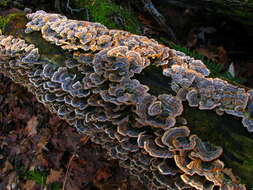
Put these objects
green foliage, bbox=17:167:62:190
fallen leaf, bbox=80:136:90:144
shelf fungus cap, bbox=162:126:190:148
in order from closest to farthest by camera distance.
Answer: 1. shelf fungus cap, bbox=162:126:190:148
2. green foliage, bbox=17:167:62:190
3. fallen leaf, bbox=80:136:90:144

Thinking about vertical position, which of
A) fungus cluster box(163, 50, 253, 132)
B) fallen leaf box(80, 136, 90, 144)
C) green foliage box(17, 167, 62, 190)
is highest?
fungus cluster box(163, 50, 253, 132)

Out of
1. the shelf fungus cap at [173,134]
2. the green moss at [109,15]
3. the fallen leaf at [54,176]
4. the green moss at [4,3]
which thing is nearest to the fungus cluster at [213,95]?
the shelf fungus cap at [173,134]

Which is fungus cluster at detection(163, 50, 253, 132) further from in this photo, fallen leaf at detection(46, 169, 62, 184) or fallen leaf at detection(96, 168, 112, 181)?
→ fallen leaf at detection(46, 169, 62, 184)

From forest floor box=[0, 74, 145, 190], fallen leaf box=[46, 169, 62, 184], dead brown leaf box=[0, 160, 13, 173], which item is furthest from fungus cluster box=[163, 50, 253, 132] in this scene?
dead brown leaf box=[0, 160, 13, 173]

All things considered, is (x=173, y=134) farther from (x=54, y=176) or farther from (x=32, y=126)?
(x=32, y=126)

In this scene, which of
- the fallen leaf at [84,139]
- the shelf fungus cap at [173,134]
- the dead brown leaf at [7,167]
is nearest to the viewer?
the shelf fungus cap at [173,134]

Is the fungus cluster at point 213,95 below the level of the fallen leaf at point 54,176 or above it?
above

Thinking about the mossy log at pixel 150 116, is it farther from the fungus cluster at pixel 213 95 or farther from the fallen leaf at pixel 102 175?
the fallen leaf at pixel 102 175
